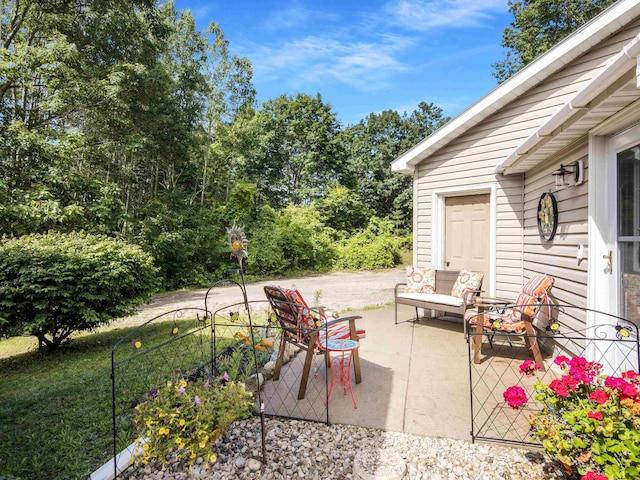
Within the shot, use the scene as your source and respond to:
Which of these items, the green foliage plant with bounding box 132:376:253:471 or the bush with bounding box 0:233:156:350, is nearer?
the green foliage plant with bounding box 132:376:253:471

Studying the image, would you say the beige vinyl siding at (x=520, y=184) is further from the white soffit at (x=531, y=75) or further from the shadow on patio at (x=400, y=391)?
the shadow on patio at (x=400, y=391)

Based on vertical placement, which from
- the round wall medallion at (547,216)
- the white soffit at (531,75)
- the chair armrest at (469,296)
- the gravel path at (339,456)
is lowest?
the gravel path at (339,456)

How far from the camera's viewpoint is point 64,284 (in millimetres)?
4172

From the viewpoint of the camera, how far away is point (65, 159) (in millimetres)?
7480

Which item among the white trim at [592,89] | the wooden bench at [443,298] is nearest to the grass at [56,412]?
the wooden bench at [443,298]

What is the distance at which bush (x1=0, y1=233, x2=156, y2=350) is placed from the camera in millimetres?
3977

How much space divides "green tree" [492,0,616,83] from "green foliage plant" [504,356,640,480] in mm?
16053

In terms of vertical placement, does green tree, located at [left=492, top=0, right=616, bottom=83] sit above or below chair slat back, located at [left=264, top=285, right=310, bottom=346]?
above

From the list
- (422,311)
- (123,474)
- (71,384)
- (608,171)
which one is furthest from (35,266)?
(608,171)

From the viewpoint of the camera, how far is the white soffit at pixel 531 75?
346 centimetres

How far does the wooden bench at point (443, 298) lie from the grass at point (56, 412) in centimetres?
250

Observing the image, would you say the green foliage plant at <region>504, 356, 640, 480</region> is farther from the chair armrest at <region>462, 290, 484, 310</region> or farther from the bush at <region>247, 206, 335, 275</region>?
the bush at <region>247, 206, 335, 275</region>

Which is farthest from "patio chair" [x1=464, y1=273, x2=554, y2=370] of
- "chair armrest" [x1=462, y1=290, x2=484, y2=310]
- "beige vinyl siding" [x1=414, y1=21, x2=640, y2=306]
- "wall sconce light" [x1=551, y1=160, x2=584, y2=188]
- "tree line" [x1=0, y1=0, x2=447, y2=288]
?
"tree line" [x1=0, y1=0, x2=447, y2=288]

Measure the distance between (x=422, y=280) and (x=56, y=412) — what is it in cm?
439
